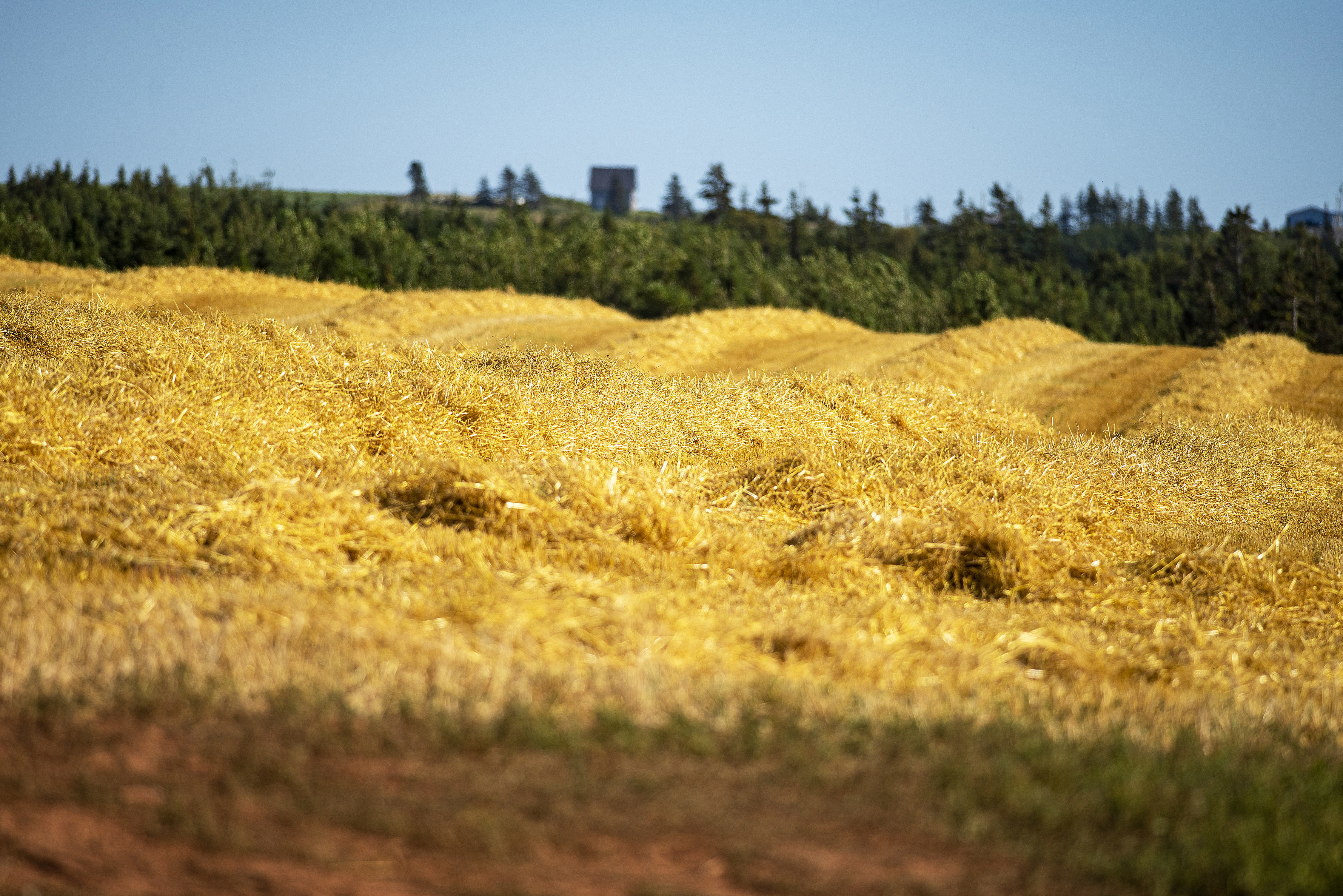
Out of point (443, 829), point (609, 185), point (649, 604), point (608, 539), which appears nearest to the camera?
point (443, 829)

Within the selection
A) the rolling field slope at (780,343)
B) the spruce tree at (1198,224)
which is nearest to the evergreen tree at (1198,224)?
the spruce tree at (1198,224)

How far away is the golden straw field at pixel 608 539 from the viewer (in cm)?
349

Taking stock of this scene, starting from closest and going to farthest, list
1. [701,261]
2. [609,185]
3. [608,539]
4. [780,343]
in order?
[608,539]
[780,343]
[701,261]
[609,185]

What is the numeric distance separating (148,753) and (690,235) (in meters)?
67.5

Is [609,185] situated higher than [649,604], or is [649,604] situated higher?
[609,185]

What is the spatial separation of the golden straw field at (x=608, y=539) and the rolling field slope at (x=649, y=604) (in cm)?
3

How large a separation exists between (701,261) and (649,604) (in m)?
57.1

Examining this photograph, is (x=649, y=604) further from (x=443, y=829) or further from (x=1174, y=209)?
(x=1174, y=209)

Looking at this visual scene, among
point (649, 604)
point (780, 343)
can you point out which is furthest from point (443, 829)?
point (780, 343)

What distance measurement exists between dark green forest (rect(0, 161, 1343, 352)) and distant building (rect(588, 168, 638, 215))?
3540 inches

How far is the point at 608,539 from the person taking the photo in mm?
5137

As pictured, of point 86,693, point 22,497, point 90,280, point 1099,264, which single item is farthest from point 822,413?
point 1099,264

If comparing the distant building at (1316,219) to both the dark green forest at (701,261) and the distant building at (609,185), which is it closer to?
the dark green forest at (701,261)

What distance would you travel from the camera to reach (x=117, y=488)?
525 cm
